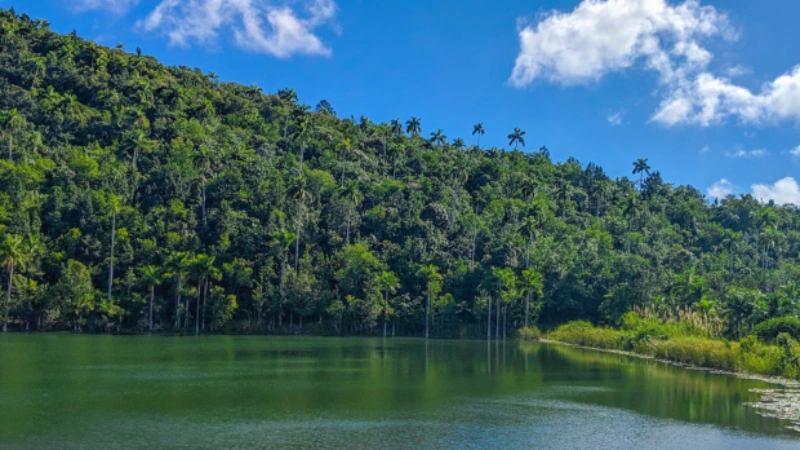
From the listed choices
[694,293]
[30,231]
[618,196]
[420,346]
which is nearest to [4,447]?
[420,346]

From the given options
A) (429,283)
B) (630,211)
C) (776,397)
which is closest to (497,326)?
(429,283)

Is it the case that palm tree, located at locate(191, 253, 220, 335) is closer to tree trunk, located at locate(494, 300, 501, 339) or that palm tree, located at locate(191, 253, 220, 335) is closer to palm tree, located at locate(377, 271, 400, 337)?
palm tree, located at locate(377, 271, 400, 337)

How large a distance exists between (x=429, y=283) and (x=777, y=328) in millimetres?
52173

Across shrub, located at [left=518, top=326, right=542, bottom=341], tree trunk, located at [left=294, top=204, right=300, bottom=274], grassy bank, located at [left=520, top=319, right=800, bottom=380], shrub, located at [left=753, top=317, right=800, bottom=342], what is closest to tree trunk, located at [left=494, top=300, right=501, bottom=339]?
shrub, located at [left=518, top=326, right=542, bottom=341]

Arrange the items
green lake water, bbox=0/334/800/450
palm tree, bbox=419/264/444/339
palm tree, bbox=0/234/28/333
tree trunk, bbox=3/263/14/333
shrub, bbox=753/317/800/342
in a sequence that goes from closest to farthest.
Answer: green lake water, bbox=0/334/800/450 → shrub, bbox=753/317/800/342 → palm tree, bbox=0/234/28/333 → tree trunk, bbox=3/263/14/333 → palm tree, bbox=419/264/444/339

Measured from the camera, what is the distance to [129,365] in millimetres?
53000

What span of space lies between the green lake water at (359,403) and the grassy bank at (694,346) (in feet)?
10.2

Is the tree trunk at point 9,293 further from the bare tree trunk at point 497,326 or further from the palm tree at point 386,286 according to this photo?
the bare tree trunk at point 497,326

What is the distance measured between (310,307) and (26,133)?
2156 inches

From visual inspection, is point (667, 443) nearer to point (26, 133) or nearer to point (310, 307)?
point (310, 307)

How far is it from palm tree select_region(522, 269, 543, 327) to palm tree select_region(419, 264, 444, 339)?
13043 mm

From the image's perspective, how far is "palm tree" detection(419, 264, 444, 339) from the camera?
101438 millimetres

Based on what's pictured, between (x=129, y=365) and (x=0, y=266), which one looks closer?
(x=129, y=365)

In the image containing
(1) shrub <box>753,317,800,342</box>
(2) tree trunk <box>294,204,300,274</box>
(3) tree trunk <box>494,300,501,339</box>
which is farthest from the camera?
(2) tree trunk <box>294,204,300,274</box>
